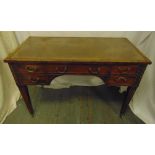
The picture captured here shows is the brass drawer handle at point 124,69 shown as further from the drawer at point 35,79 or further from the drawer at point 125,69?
the drawer at point 35,79

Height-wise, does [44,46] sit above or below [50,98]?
above

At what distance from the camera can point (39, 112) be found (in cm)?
147

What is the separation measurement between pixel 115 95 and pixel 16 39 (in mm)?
1137

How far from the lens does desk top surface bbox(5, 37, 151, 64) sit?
1.01 m

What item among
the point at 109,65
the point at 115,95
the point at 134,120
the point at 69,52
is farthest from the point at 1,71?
the point at 134,120

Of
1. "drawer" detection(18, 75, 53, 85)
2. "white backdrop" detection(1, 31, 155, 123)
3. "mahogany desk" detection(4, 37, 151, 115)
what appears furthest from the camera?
"white backdrop" detection(1, 31, 155, 123)

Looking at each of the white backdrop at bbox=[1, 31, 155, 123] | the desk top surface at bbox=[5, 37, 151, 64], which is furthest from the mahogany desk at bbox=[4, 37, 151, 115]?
the white backdrop at bbox=[1, 31, 155, 123]

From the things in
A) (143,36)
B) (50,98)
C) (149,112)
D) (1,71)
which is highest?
(143,36)

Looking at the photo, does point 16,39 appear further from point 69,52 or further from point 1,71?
point 69,52

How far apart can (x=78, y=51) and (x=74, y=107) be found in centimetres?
64

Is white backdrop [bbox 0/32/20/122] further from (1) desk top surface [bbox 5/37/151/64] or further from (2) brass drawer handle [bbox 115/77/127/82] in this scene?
(2) brass drawer handle [bbox 115/77/127/82]

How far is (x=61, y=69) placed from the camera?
1.05 meters

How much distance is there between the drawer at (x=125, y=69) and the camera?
103 cm

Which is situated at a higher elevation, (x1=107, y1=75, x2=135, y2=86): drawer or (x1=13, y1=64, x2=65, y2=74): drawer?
(x1=13, y1=64, x2=65, y2=74): drawer
